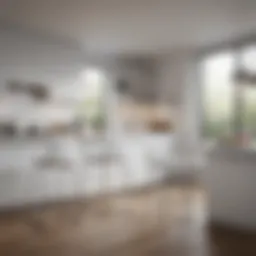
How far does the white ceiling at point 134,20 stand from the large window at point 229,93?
1.96 feet

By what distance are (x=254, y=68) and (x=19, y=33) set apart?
13.8ft

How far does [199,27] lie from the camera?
614cm

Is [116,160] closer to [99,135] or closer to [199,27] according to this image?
[99,135]

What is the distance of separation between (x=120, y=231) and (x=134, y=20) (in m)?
3.03

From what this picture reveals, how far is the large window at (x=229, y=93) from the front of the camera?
711 centimetres

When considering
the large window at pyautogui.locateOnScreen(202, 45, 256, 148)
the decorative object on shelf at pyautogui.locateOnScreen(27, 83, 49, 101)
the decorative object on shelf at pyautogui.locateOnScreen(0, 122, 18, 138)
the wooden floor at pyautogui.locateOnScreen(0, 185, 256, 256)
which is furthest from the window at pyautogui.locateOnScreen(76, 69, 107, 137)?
the large window at pyautogui.locateOnScreen(202, 45, 256, 148)

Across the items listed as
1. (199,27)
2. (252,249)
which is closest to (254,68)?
(199,27)

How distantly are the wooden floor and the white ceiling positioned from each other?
277cm

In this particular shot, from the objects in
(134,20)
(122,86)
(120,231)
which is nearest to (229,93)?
(122,86)

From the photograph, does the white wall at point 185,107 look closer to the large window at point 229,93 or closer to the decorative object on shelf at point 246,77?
the large window at point 229,93

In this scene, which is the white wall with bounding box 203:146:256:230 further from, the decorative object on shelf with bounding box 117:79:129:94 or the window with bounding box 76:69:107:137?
the decorative object on shelf with bounding box 117:79:129:94

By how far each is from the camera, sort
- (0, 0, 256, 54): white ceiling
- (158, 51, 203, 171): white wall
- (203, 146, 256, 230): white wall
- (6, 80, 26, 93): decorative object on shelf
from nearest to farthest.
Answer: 1. (203, 146, 256, 230): white wall
2. (0, 0, 256, 54): white ceiling
3. (6, 80, 26, 93): decorative object on shelf
4. (158, 51, 203, 171): white wall

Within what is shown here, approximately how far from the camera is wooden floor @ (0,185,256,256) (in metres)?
3.78

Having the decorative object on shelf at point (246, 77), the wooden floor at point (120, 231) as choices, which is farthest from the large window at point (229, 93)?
the wooden floor at point (120, 231)
